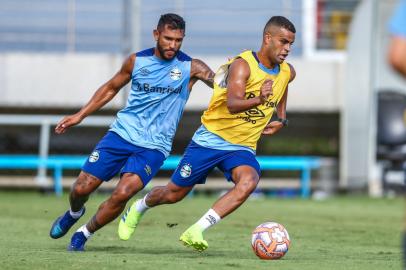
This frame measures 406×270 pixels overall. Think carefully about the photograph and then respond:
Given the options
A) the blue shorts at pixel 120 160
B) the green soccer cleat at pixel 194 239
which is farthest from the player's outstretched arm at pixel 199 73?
the green soccer cleat at pixel 194 239

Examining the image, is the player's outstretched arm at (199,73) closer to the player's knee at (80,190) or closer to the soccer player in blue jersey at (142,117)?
the soccer player in blue jersey at (142,117)

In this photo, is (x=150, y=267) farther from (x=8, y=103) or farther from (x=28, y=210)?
(x=8, y=103)

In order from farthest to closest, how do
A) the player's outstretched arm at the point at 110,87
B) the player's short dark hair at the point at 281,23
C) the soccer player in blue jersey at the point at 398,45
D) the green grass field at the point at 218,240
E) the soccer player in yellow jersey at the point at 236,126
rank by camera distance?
the player's outstretched arm at the point at 110,87 < the player's short dark hair at the point at 281,23 < the soccer player in yellow jersey at the point at 236,126 < the green grass field at the point at 218,240 < the soccer player in blue jersey at the point at 398,45

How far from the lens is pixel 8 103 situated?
25031 mm

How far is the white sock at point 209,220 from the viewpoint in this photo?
890cm

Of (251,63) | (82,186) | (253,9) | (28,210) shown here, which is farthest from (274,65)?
(253,9)

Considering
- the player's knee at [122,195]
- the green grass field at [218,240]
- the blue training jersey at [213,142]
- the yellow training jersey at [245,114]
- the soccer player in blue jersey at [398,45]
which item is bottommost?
the green grass field at [218,240]

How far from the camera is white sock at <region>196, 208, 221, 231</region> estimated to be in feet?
29.2

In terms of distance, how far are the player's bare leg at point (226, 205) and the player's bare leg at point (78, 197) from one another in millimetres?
1349

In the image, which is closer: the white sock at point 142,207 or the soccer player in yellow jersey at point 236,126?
the soccer player in yellow jersey at point 236,126

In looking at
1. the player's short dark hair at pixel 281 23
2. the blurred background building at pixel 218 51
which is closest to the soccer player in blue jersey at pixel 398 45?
the player's short dark hair at pixel 281 23

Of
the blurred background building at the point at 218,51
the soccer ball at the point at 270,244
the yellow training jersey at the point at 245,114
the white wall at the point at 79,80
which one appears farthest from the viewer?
the white wall at the point at 79,80

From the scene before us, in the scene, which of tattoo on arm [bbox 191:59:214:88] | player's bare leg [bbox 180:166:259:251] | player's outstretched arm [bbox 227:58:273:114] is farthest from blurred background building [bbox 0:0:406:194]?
player's bare leg [bbox 180:166:259:251]

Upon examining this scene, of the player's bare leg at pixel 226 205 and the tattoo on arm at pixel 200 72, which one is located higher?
the tattoo on arm at pixel 200 72
